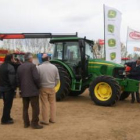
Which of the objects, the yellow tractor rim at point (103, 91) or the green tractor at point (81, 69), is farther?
the green tractor at point (81, 69)

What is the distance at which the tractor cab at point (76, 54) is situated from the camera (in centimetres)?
948

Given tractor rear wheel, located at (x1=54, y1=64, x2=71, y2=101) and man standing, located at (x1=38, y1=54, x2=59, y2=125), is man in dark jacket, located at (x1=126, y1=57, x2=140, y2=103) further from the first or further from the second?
man standing, located at (x1=38, y1=54, x2=59, y2=125)

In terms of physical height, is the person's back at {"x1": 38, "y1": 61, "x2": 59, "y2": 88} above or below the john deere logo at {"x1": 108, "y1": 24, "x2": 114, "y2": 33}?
below

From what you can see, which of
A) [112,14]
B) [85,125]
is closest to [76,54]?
[85,125]

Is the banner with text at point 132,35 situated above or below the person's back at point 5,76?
above

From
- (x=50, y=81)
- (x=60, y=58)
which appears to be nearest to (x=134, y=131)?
(x=50, y=81)

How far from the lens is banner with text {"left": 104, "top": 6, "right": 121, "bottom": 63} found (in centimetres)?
Answer: 1388

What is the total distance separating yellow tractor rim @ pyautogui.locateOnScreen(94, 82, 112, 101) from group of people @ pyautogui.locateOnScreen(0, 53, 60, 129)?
2.55m

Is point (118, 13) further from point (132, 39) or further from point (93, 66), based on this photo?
point (93, 66)

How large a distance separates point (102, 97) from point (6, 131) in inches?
152

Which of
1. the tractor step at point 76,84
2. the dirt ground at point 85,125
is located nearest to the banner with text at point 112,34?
the tractor step at point 76,84

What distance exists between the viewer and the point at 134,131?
588 cm

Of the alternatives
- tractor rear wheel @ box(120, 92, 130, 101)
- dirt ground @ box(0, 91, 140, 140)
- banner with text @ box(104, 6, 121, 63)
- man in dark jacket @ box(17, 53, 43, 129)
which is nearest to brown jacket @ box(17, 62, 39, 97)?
man in dark jacket @ box(17, 53, 43, 129)

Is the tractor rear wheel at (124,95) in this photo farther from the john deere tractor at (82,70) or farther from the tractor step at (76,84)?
the tractor step at (76,84)
